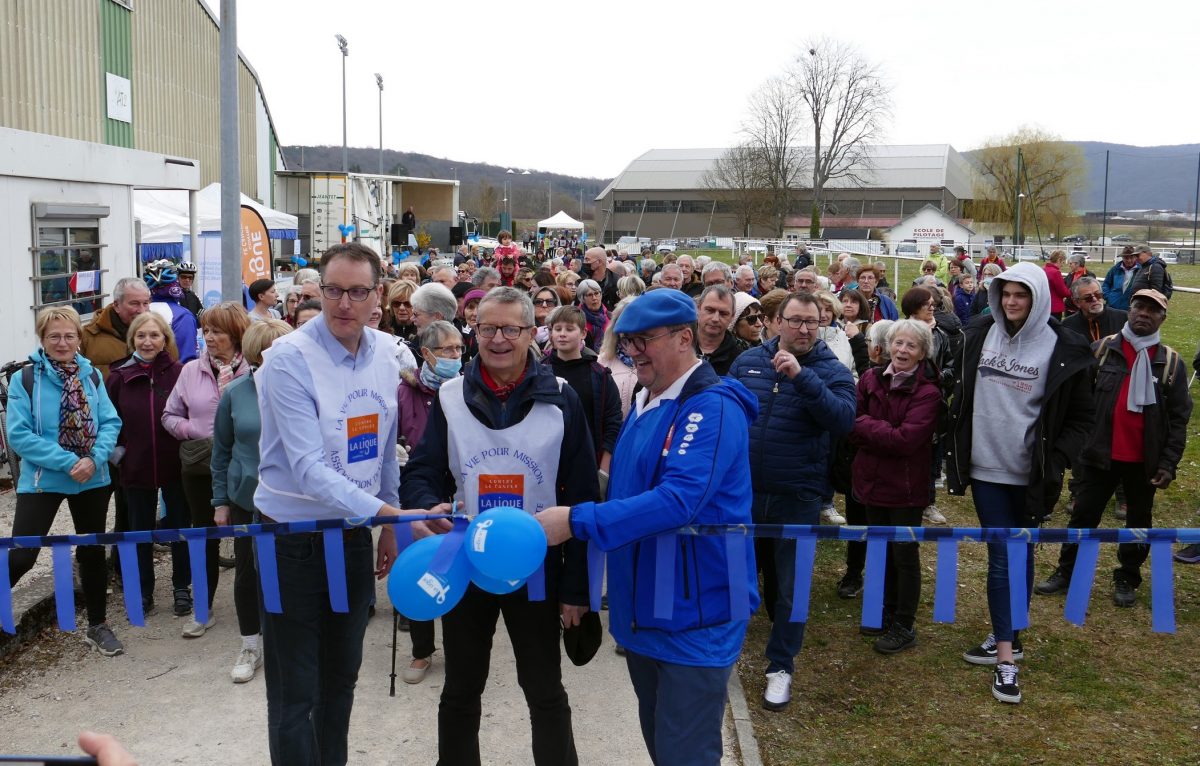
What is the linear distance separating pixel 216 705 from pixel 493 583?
254cm

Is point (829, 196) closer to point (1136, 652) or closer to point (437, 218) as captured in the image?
point (437, 218)

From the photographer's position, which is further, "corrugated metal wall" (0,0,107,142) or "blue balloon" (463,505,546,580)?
"corrugated metal wall" (0,0,107,142)

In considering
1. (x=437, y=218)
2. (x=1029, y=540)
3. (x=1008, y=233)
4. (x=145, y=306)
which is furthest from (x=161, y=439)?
(x=1008, y=233)

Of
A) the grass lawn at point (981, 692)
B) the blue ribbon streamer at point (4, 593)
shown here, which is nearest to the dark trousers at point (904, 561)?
the grass lawn at point (981, 692)

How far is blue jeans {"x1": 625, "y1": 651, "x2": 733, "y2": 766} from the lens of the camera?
10.4 ft

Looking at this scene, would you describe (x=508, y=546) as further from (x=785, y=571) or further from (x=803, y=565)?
(x=785, y=571)

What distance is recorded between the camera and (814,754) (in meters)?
4.60

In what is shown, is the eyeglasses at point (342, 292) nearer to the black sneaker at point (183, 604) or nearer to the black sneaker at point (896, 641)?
the black sneaker at point (183, 604)

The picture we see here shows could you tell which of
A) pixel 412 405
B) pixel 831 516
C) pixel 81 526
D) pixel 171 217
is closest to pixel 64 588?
pixel 81 526

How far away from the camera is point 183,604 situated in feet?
20.5

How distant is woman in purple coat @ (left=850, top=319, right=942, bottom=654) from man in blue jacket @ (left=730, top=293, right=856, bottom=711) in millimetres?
570

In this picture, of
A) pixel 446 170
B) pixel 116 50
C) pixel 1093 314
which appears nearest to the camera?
pixel 1093 314

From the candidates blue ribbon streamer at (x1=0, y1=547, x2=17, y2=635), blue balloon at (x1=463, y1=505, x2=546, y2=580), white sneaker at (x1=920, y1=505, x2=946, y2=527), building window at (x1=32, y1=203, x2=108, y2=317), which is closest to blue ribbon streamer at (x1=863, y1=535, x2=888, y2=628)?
blue balloon at (x1=463, y1=505, x2=546, y2=580)

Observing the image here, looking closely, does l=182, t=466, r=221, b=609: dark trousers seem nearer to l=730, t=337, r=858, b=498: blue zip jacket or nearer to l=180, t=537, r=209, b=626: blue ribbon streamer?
l=180, t=537, r=209, b=626: blue ribbon streamer
